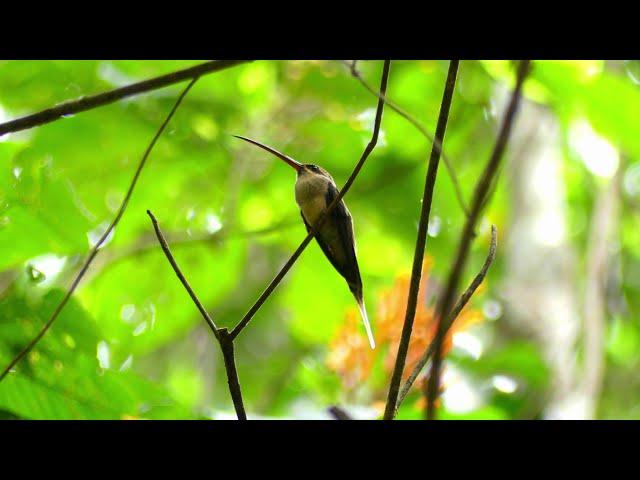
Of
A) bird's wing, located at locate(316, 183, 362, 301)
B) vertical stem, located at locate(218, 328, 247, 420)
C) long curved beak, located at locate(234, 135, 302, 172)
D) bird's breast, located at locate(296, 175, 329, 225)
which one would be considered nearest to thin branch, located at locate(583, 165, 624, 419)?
bird's wing, located at locate(316, 183, 362, 301)

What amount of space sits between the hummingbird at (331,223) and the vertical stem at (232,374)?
1764 mm

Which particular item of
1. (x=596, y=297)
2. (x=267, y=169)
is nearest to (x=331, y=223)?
(x=267, y=169)

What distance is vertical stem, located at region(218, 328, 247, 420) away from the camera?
1.21 metres

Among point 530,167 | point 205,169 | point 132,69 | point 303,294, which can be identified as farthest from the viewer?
point 530,167

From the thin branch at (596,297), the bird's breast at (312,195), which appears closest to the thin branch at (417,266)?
the bird's breast at (312,195)

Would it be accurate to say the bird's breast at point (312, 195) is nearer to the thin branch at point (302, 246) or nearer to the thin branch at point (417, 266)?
the thin branch at point (302, 246)

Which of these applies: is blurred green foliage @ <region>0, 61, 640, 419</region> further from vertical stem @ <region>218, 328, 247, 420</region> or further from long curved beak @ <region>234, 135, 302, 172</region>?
vertical stem @ <region>218, 328, 247, 420</region>

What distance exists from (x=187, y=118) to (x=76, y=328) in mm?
1809

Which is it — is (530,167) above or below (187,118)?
above

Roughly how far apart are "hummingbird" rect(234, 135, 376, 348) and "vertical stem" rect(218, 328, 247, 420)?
5.79ft

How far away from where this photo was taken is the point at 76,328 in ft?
6.07

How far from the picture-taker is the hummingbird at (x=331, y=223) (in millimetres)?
3098
